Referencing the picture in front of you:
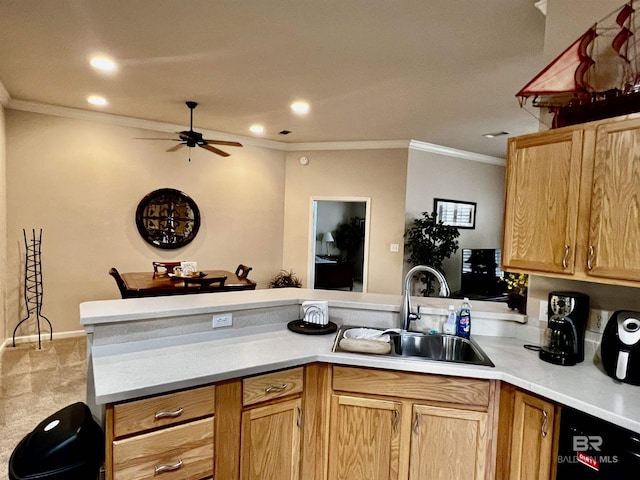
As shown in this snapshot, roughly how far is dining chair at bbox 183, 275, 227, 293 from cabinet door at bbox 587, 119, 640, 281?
126 inches

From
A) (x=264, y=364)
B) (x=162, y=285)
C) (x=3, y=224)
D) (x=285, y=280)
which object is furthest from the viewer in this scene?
(x=285, y=280)

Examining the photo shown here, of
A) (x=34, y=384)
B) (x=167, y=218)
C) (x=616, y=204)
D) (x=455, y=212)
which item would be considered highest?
(x=455, y=212)

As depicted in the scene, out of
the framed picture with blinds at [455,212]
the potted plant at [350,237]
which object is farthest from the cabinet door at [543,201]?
the potted plant at [350,237]

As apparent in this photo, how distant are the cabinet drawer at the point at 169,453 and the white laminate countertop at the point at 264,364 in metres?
0.17

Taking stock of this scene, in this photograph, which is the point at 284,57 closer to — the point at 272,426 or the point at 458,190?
the point at 272,426

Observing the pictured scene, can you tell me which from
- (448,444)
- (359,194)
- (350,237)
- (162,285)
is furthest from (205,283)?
(350,237)

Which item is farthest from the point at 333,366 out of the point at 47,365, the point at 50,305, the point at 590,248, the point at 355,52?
the point at 50,305

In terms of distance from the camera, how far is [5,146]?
13.9 ft

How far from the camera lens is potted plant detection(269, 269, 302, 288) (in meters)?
6.14

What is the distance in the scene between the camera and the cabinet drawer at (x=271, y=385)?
66.1 inches

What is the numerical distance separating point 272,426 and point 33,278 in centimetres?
425

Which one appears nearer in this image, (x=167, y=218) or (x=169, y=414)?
(x=169, y=414)

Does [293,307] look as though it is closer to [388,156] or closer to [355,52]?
[355,52]

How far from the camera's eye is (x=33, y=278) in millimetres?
4527
